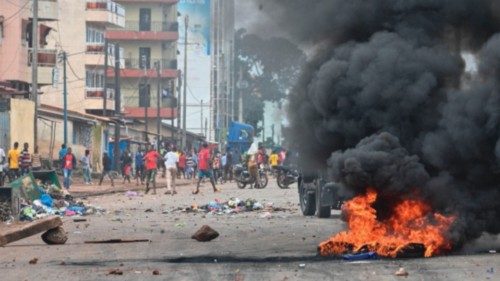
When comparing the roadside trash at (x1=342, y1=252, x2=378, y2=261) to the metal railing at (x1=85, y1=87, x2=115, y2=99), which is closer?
the roadside trash at (x1=342, y1=252, x2=378, y2=261)

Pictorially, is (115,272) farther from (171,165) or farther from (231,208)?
(171,165)

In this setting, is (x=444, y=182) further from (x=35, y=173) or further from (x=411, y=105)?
(x=35, y=173)

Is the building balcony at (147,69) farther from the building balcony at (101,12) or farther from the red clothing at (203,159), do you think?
the red clothing at (203,159)

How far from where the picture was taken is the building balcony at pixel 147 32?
105500 mm

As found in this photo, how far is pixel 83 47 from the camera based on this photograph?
8706 cm

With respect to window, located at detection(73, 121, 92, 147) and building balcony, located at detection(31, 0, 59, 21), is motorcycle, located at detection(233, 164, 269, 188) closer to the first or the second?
building balcony, located at detection(31, 0, 59, 21)

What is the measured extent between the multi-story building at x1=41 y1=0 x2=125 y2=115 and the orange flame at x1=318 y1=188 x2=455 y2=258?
69.6 metres

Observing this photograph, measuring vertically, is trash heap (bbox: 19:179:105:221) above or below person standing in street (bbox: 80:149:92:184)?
below

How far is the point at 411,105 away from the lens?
16344 mm

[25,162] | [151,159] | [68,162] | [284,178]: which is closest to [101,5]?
[284,178]

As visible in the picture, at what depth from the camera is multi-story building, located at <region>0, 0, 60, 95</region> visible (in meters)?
60.3

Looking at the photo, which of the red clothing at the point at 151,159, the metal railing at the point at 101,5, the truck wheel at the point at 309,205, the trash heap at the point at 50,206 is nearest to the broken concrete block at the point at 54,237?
the trash heap at the point at 50,206

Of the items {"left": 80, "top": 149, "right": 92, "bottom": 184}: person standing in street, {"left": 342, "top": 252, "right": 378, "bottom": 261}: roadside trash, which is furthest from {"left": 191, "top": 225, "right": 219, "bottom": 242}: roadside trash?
{"left": 80, "top": 149, "right": 92, "bottom": 184}: person standing in street

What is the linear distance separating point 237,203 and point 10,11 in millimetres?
33687
